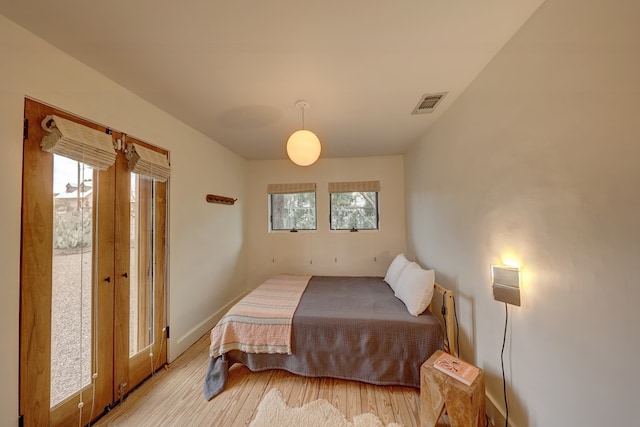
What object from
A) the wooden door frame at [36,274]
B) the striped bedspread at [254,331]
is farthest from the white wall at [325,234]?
the wooden door frame at [36,274]

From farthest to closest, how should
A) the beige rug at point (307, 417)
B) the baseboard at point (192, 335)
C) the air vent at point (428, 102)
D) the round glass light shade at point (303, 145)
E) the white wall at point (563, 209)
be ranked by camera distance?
1. the baseboard at point (192, 335)
2. the air vent at point (428, 102)
3. the round glass light shade at point (303, 145)
4. the beige rug at point (307, 417)
5. the white wall at point (563, 209)

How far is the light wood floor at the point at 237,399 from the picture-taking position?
158 cm

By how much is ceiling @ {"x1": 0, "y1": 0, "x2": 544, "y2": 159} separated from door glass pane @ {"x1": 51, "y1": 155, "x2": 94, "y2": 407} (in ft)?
2.58

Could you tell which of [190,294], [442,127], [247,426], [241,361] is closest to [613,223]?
[442,127]

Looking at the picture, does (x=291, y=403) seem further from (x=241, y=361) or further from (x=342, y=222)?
(x=342, y=222)

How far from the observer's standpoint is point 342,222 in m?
3.91

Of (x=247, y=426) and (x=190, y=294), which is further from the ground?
(x=190, y=294)

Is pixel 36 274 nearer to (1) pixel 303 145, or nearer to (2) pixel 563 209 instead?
(1) pixel 303 145

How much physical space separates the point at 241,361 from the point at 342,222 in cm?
248

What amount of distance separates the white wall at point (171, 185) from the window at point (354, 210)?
5.38 ft

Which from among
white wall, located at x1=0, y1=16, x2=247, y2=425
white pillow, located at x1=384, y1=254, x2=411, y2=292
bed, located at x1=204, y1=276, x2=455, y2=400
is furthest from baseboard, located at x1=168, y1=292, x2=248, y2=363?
white pillow, located at x1=384, y1=254, x2=411, y2=292

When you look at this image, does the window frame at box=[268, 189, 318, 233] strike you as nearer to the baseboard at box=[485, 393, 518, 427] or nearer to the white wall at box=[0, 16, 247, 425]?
the white wall at box=[0, 16, 247, 425]

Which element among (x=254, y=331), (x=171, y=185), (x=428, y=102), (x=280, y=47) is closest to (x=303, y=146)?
(x=280, y=47)

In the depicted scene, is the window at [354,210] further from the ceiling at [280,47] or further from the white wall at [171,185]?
the ceiling at [280,47]
